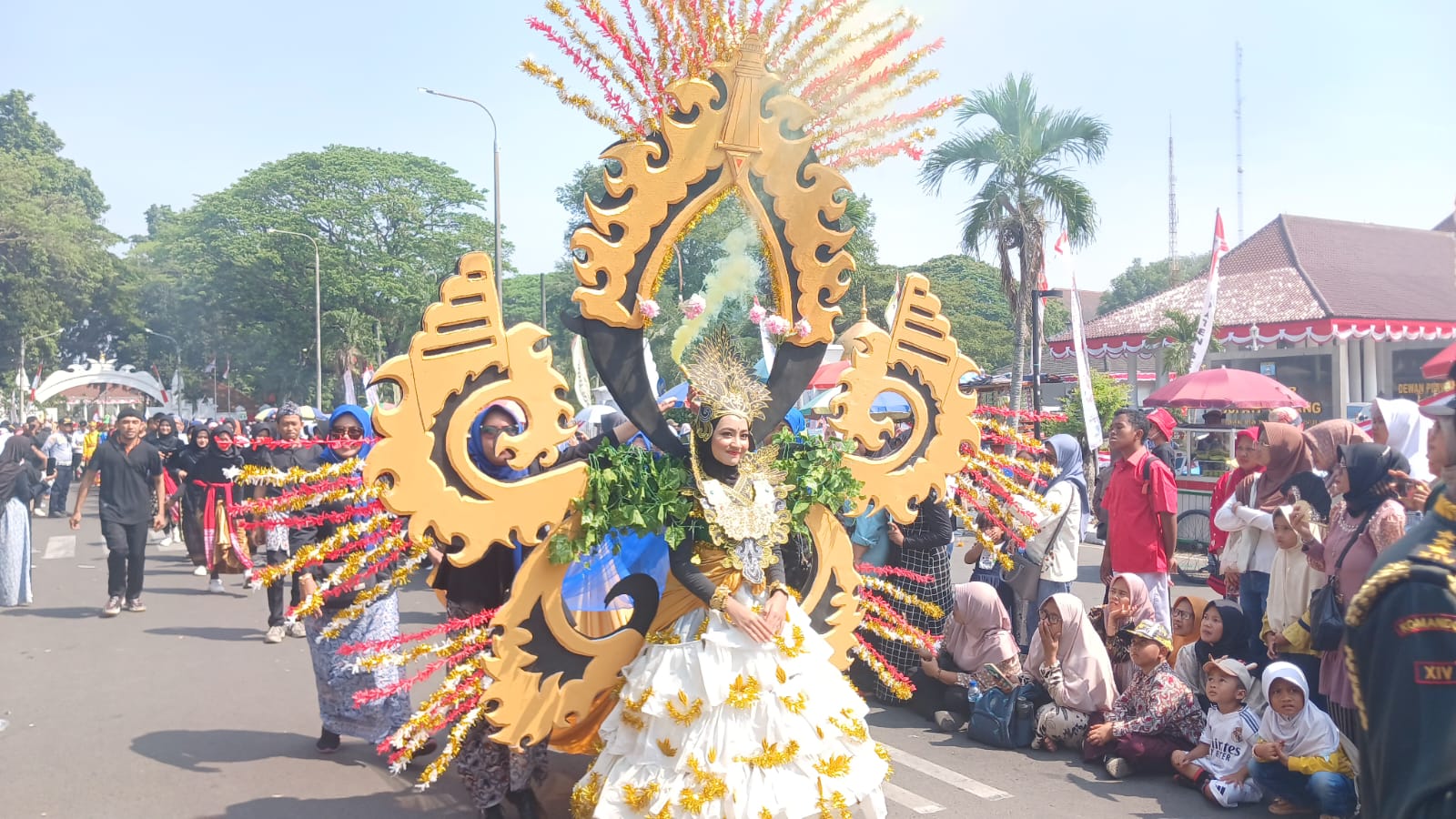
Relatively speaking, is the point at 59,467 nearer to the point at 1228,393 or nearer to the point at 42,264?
the point at 1228,393

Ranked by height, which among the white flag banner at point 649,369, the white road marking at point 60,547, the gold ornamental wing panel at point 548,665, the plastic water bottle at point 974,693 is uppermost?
the white flag banner at point 649,369

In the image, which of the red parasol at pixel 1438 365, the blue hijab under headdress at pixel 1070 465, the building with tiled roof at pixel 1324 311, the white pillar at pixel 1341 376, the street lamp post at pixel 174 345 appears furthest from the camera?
the street lamp post at pixel 174 345

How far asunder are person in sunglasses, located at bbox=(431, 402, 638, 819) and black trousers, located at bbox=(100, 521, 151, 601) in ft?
18.5

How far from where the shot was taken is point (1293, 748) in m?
4.70

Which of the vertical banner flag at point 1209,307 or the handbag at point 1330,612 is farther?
the vertical banner flag at point 1209,307

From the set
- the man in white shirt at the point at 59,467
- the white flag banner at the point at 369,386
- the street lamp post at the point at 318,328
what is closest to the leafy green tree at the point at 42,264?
the street lamp post at the point at 318,328

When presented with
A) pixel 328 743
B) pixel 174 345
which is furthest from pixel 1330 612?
pixel 174 345

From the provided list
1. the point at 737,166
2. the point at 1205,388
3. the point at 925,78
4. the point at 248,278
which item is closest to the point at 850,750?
the point at 737,166

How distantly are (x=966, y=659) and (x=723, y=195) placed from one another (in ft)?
10.9

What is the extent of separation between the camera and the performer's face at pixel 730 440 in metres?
4.04

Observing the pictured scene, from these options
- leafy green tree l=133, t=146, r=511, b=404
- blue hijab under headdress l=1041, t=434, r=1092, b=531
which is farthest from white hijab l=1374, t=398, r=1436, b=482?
leafy green tree l=133, t=146, r=511, b=404

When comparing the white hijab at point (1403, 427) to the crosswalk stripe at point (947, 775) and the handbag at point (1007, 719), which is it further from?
the crosswalk stripe at point (947, 775)

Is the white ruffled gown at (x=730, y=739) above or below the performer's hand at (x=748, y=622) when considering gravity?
below

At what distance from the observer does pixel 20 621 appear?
8.89m
